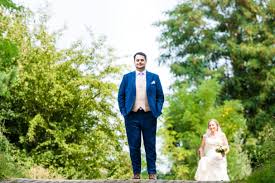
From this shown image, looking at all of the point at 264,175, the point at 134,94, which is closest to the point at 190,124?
the point at 134,94

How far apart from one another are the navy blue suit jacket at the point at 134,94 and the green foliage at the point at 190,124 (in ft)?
55.5

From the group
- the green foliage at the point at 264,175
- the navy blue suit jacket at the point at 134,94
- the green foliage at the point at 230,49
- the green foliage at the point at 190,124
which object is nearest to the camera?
the green foliage at the point at 264,175

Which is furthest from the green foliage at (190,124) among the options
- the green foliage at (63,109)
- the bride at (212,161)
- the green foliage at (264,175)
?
the green foliage at (264,175)

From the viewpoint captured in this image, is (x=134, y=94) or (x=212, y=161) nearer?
(x=134, y=94)

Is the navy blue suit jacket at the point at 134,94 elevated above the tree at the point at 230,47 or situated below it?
below

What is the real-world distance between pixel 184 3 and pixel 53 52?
52.8 feet

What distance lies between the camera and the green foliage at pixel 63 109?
24109 mm

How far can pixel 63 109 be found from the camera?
25.0 metres

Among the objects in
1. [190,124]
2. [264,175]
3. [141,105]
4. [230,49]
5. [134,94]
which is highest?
[230,49]

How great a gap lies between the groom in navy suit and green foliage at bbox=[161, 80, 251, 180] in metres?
16.9

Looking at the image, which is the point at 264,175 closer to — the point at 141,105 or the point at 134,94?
the point at 141,105

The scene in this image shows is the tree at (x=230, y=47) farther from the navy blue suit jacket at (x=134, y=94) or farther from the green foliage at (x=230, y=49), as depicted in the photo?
the navy blue suit jacket at (x=134, y=94)

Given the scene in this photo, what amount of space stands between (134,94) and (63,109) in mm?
13294

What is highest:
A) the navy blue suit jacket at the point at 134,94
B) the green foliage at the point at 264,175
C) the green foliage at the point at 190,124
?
the green foliage at the point at 190,124
